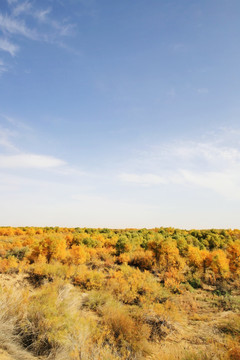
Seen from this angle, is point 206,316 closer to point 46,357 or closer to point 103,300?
point 103,300

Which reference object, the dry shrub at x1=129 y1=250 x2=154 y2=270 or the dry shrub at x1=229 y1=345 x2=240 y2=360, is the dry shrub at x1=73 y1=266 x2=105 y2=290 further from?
the dry shrub at x1=229 y1=345 x2=240 y2=360

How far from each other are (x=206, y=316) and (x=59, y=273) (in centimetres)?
975

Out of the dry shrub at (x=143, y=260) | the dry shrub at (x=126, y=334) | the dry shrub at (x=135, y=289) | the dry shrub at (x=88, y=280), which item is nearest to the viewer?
the dry shrub at (x=126, y=334)

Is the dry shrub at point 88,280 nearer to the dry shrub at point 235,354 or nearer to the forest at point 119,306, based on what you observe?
the forest at point 119,306

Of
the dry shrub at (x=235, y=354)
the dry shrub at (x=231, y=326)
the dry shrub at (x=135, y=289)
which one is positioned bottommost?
the dry shrub at (x=231, y=326)

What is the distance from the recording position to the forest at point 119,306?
6.27m

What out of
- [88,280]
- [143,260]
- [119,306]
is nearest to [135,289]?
[119,306]

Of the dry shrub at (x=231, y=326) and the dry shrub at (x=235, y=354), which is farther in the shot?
the dry shrub at (x=231, y=326)

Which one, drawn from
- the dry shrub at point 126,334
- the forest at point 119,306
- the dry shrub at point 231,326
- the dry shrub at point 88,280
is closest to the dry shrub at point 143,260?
the forest at point 119,306

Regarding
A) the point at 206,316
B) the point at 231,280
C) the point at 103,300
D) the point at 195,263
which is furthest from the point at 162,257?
the point at 103,300

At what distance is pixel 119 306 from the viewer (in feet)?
32.8

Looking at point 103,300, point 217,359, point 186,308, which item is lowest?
point 186,308

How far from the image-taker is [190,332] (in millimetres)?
9297

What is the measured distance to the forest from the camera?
6.27 meters
